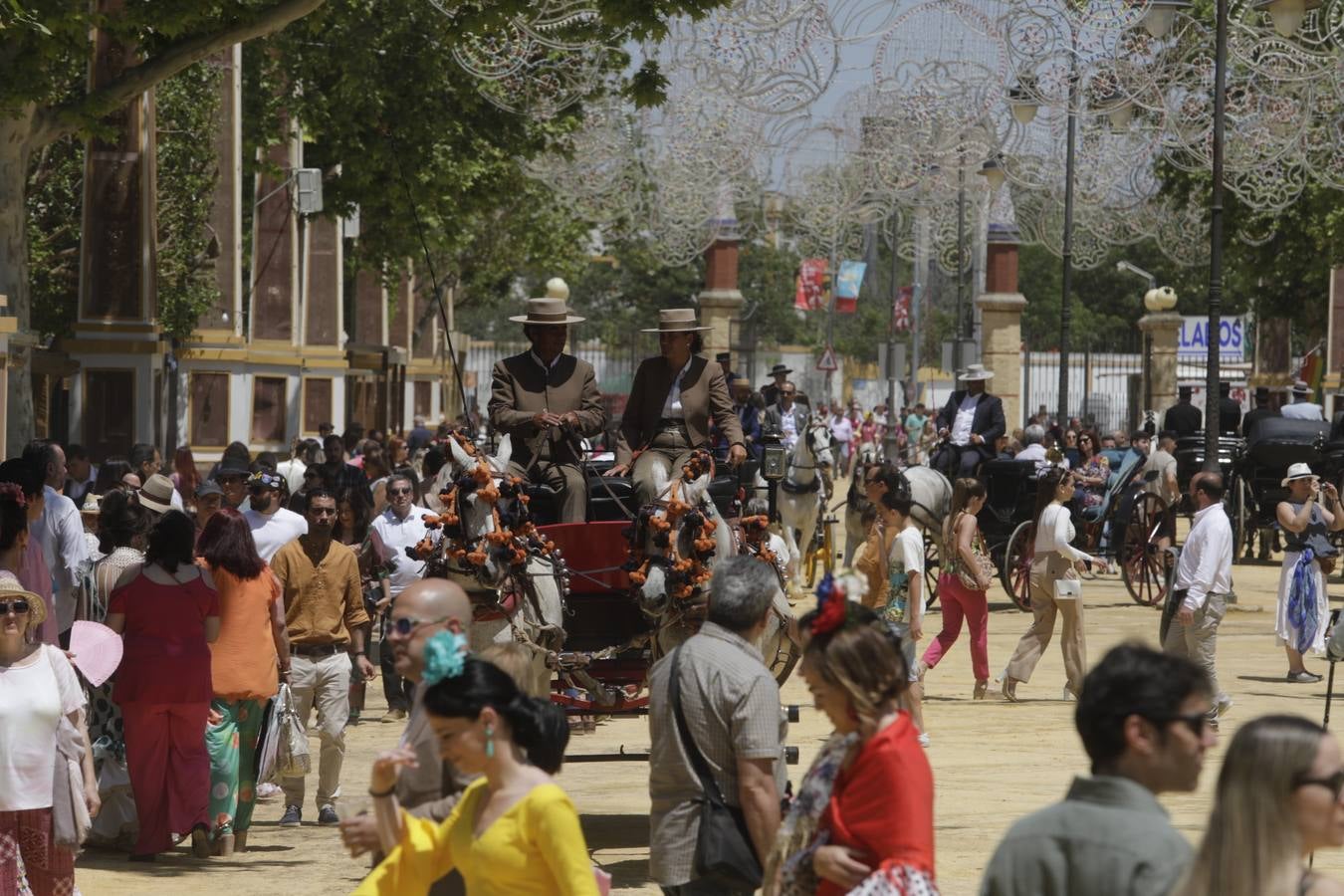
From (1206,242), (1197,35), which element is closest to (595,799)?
(1197,35)

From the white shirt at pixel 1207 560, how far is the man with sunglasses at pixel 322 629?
5.85 m

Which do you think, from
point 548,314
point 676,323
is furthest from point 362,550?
point 676,323

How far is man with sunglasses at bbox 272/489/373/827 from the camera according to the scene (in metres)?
12.1

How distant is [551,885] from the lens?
209 inches

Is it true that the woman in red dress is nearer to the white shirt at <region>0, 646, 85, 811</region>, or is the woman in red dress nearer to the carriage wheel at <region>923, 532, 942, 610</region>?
the white shirt at <region>0, 646, 85, 811</region>

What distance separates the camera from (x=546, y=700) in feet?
18.3

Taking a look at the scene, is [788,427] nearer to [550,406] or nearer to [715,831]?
[550,406]

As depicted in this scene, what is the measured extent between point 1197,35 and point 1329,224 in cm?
638

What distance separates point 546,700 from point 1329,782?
212 cm

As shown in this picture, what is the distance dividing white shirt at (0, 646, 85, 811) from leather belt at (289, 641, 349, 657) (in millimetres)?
3374

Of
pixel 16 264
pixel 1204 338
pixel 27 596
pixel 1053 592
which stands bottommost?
pixel 1053 592

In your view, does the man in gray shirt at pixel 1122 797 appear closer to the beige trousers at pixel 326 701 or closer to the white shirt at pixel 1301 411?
the beige trousers at pixel 326 701

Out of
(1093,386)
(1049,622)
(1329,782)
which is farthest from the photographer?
(1093,386)

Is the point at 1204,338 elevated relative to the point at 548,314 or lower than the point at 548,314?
elevated
